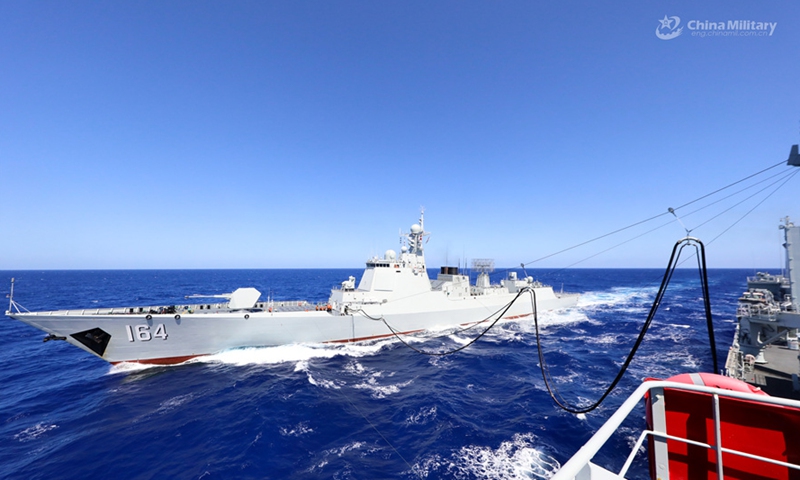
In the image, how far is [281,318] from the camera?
1861cm

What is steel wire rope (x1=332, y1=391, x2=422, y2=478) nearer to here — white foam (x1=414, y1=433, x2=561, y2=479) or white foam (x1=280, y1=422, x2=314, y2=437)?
white foam (x1=414, y1=433, x2=561, y2=479)

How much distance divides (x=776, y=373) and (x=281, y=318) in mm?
23360

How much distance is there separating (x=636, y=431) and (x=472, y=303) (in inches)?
615

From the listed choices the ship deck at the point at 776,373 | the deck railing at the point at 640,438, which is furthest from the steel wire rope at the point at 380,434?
the ship deck at the point at 776,373

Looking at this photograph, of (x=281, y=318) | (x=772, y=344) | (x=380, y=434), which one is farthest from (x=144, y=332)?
(x=772, y=344)

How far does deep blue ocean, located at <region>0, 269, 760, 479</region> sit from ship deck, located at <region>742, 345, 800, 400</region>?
2823 millimetres

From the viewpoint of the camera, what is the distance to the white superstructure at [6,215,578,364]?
1594 centimetres

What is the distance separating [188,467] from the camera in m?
8.95

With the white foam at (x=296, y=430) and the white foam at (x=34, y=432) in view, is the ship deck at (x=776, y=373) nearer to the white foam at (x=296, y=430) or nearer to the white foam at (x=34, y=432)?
the white foam at (x=296, y=430)

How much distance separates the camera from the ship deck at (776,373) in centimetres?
1080

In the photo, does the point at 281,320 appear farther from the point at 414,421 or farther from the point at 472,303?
the point at 472,303

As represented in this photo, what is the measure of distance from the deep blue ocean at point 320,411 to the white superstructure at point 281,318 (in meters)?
0.97

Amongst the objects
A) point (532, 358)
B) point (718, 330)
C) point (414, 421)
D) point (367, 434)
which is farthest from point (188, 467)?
point (718, 330)

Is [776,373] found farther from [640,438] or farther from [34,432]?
[34,432]
